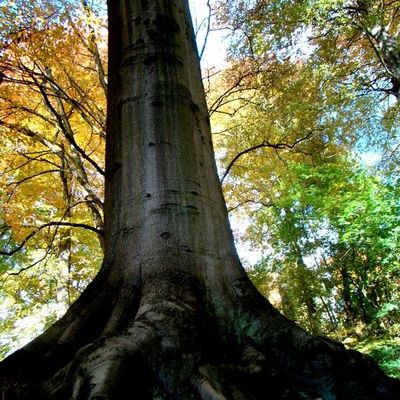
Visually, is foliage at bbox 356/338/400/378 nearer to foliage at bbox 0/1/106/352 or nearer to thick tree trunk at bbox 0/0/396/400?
foliage at bbox 0/1/106/352

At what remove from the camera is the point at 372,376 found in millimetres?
1225

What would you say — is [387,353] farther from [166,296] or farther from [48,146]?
[48,146]

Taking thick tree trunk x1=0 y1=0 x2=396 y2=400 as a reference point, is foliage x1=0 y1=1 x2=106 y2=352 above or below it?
above

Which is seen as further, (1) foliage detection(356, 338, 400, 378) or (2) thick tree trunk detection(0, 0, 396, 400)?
(1) foliage detection(356, 338, 400, 378)

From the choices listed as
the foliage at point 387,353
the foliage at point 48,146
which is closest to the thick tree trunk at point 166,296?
the foliage at point 48,146

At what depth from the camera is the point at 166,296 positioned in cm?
137

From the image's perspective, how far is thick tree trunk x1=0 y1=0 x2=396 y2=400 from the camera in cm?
113

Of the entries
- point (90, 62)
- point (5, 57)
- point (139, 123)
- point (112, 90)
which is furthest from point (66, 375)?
point (90, 62)

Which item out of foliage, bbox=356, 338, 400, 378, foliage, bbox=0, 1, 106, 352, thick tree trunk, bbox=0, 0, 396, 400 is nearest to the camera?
thick tree trunk, bbox=0, 0, 396, 400

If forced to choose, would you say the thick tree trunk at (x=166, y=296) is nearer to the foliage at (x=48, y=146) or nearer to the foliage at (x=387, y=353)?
the foliage at (x=48, y=146)

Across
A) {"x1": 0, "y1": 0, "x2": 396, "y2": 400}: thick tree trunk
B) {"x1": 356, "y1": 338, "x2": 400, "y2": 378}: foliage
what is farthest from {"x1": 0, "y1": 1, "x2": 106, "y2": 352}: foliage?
{"x1": 356, "y1": 338, "x2": 400, "y2": 378}: foliage

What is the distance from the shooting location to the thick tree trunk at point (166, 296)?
1.13m

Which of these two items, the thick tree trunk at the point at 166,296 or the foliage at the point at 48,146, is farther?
the foliage at the point at 48,146

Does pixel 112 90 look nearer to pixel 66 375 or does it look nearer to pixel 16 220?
pixel 66 375
